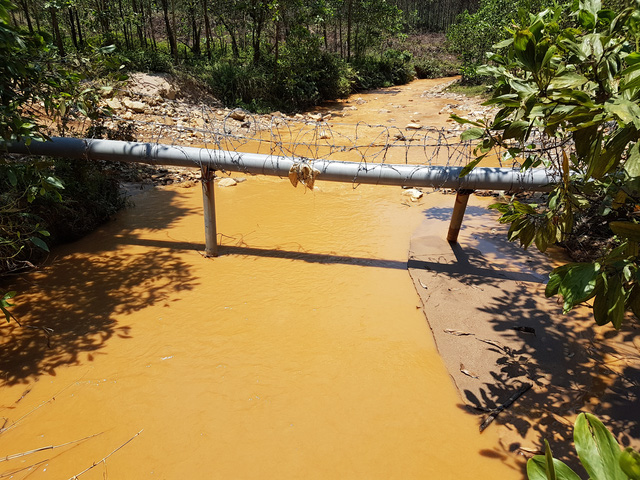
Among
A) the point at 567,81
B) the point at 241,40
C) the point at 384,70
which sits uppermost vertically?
the point at 241,40

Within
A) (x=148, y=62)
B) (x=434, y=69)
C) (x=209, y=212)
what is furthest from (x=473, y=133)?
(x=434, y=69)

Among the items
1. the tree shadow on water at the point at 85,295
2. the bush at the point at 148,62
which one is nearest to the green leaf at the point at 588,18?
the tree shadow on water at the point at 85,295

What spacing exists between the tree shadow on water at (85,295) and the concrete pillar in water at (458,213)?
352cm

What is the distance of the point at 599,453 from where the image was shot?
822 millimetres

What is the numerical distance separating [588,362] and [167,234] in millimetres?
5513

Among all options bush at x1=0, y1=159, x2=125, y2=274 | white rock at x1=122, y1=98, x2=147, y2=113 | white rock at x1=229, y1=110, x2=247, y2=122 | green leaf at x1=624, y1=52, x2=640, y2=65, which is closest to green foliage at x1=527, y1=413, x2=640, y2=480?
green leaf at x1=624, y1=52, x2=640, y2=65

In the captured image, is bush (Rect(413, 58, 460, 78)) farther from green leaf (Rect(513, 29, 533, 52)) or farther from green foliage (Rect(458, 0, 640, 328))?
green leaf (Rect(513, 29, 533, 52))

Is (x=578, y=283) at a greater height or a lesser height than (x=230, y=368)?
greater

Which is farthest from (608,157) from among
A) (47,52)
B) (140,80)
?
(140,80)

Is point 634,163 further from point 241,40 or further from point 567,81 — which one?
point 241,40

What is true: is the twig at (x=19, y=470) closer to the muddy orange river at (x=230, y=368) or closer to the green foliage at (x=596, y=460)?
the muddy orange river at (x=230, y=368)

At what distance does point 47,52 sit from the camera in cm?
377

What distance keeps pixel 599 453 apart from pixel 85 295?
5031mm

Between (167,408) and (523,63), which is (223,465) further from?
(523,63)
